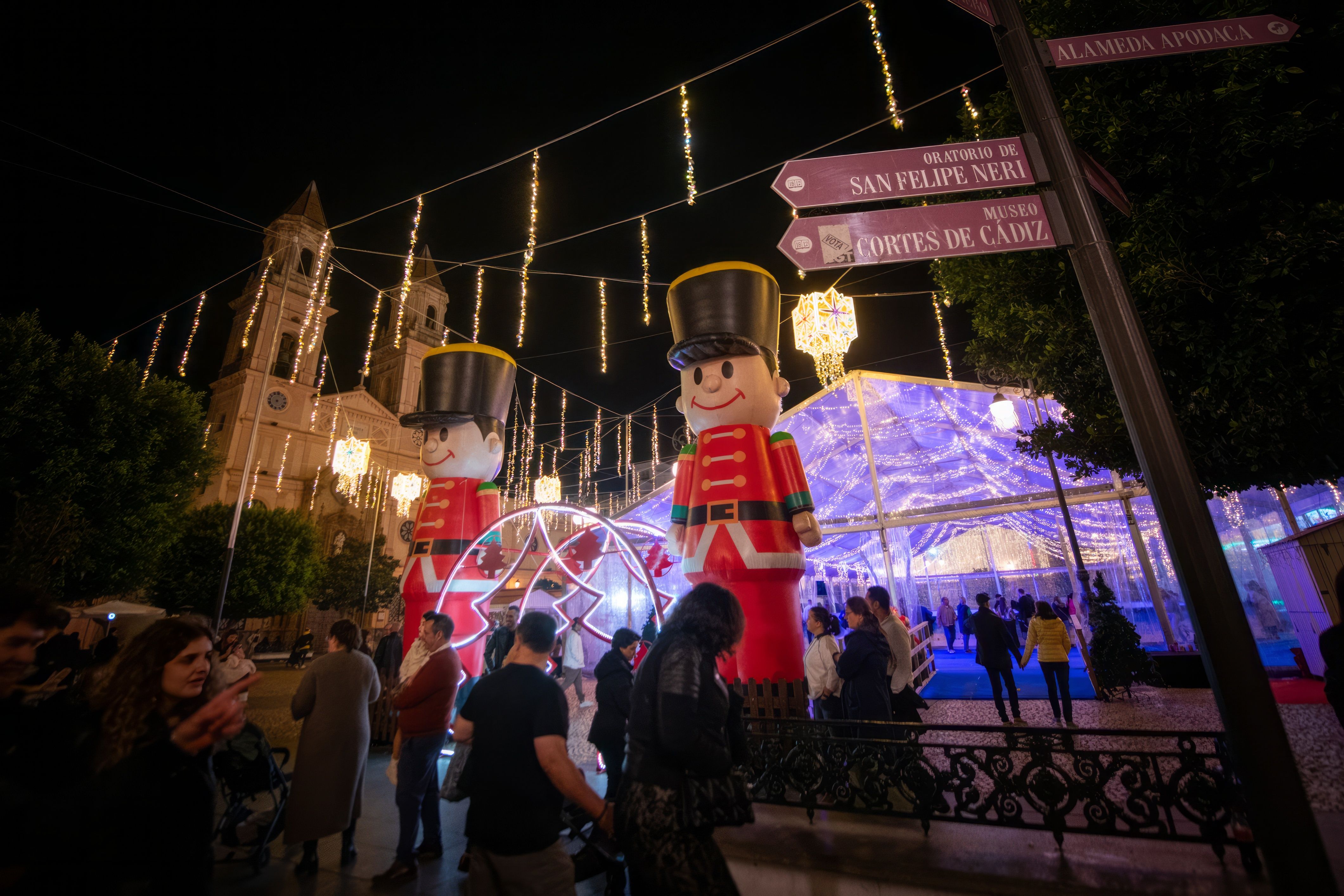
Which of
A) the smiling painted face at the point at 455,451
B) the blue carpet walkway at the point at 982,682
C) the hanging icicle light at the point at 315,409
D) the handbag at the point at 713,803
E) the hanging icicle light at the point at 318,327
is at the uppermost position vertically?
the hanging icicle light at the point at 318,327

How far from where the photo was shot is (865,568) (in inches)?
663

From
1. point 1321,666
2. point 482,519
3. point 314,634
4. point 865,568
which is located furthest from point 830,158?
point 314,634

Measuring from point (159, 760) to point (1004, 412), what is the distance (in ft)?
37.8

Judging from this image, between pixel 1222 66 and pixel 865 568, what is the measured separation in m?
14.7

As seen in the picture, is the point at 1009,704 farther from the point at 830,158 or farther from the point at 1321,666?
the point at 830,158

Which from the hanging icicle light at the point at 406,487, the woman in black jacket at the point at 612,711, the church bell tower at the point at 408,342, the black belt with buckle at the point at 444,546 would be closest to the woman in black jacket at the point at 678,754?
the woman in black jacket at the point at 612,711

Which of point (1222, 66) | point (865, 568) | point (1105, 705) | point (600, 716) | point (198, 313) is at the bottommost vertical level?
point (1105, 705)

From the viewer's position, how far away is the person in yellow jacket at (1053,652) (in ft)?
23.2

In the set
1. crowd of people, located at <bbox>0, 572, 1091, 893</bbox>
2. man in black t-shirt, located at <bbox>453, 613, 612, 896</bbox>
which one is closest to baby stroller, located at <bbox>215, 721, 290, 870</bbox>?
crowd of people, located at <bbox>0, 572, 1091, 893</bbox>

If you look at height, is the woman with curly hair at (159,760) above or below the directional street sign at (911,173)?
below

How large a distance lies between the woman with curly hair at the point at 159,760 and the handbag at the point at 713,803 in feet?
5.02

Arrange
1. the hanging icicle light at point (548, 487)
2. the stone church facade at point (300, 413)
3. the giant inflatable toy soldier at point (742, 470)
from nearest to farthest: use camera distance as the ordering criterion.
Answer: the giant inflatable toy soldier at point (742, 470) → the hanging icicle light at point (548, 487) → the stone church facade at point (300, 413)

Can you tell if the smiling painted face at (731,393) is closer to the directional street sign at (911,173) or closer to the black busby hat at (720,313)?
the black busby hat at (720,313)

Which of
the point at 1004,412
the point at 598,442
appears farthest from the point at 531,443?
the point at 1004,412
